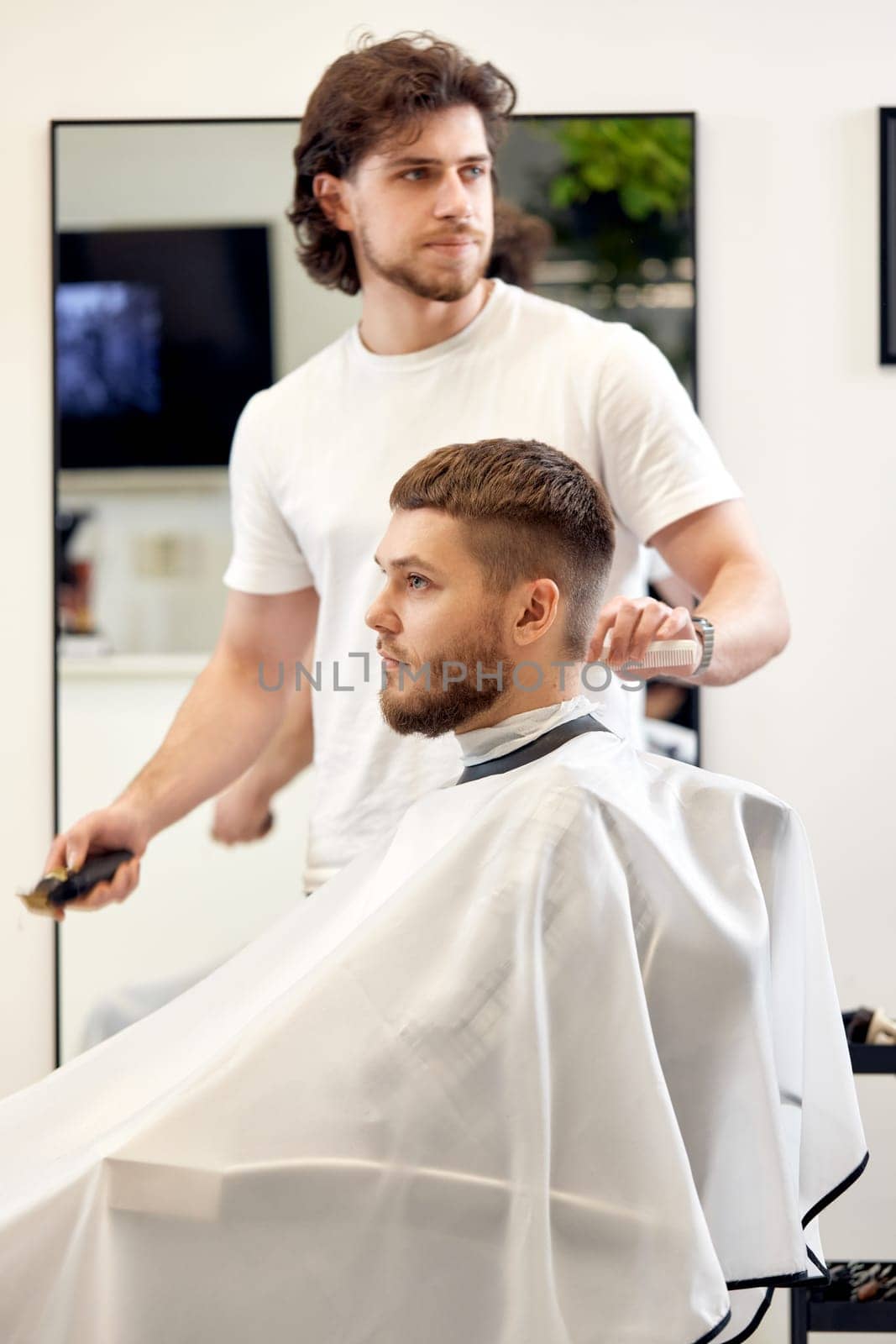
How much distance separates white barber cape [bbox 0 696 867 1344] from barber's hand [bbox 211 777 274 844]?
127cm

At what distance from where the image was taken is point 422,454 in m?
1.95

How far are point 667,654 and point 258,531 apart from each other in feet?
2.73

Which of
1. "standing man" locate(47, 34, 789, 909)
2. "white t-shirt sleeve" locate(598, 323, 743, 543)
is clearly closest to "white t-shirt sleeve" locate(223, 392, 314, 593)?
"standing man" locate(47, 34, 789, 909)

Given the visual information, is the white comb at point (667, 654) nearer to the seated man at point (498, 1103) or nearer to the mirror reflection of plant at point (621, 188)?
the seated man at point (498, 1103)

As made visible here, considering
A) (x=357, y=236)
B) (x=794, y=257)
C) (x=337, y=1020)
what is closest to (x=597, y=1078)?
(x=337, y=1020)

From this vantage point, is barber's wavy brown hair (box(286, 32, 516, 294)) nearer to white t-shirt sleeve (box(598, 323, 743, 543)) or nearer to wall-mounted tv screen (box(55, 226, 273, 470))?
white t-shirt sleeve (box(598, 323, 743, 543))

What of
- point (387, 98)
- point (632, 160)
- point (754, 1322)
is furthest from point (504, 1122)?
point (632, 160)

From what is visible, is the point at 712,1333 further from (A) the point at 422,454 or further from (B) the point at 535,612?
(A) the point at 422,454

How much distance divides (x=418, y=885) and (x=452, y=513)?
423 millimetres

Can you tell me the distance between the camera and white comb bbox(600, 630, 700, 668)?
149 centimetres

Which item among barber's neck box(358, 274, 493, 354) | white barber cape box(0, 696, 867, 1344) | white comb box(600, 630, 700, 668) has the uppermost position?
barber's neck box(358, 274, 493, 354)

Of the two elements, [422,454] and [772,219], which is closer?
[422,454]

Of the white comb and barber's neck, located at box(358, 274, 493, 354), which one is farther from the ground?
barber's neck, located at box(358, 274, 493, 354)

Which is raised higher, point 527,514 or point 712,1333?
point 527,514
